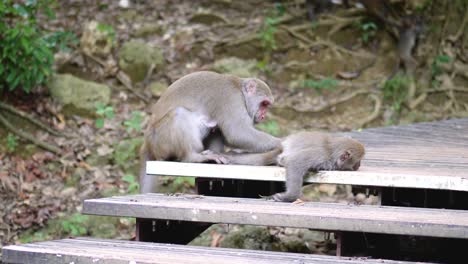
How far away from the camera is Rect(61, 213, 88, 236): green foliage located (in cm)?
766

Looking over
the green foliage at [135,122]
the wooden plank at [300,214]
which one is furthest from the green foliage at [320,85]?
the wooden plank at [300,214]

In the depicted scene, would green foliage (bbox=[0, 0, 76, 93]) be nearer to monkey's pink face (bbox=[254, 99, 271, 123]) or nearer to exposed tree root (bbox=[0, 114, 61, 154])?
exposed tree root (bbox=[0, 114, 61, 154])

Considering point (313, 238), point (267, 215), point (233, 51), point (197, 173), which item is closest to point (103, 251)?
point (267, 215)

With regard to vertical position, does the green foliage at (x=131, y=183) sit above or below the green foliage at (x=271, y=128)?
below

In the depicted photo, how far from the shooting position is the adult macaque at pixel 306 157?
14.2 feet

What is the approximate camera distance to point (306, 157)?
Result: 14.5ft

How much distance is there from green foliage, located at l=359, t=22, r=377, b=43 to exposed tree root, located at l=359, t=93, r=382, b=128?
1.03 meters

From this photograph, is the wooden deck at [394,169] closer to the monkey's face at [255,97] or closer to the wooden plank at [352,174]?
the wooden plank at [352,174]

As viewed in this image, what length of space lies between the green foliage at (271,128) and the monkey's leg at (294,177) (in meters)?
4.79

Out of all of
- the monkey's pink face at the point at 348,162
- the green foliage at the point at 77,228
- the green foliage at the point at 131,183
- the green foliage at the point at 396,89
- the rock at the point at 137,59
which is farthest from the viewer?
the green foliage at the point at 396,89

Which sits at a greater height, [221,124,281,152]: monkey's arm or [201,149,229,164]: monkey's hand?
[221,124,281,152]: monkey's arm

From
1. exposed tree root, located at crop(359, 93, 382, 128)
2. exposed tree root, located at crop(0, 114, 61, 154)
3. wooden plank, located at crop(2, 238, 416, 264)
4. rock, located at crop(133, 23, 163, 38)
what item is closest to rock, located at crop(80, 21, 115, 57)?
rock, located at crop(133, 23, 163, 38)

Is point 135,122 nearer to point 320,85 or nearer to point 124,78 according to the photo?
point 124,78

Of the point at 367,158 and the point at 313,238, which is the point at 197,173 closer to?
the point at 367,158
